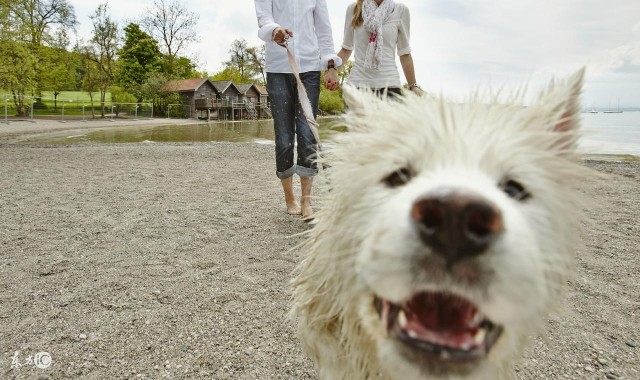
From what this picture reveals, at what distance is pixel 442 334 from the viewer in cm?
120

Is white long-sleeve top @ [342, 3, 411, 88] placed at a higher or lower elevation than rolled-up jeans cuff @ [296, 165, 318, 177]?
higher

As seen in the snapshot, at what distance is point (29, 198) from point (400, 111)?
6.38 metres

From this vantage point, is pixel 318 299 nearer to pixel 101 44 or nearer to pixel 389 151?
pixel 389 151

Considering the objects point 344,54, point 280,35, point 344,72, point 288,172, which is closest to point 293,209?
point 288,172

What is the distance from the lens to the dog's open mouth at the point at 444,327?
1180 millimetres

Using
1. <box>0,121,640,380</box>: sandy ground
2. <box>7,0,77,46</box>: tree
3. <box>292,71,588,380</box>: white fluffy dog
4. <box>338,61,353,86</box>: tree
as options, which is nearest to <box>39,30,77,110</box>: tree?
<box>7,0,77,46</box>: tree

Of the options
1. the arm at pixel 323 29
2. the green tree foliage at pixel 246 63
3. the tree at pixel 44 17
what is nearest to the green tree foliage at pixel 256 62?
the green tree foliage at pixel 246 63

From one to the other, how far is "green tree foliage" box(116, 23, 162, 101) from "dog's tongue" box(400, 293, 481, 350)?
67485mm

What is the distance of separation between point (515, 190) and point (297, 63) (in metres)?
3.62

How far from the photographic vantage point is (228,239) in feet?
14.3

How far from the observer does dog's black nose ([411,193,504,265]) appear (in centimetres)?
102

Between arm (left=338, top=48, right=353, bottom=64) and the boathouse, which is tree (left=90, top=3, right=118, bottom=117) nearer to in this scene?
the boathouse

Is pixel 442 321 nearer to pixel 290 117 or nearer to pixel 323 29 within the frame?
pixel 290 117

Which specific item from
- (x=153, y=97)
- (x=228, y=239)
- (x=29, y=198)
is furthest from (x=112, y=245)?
(x=153, y=97)
